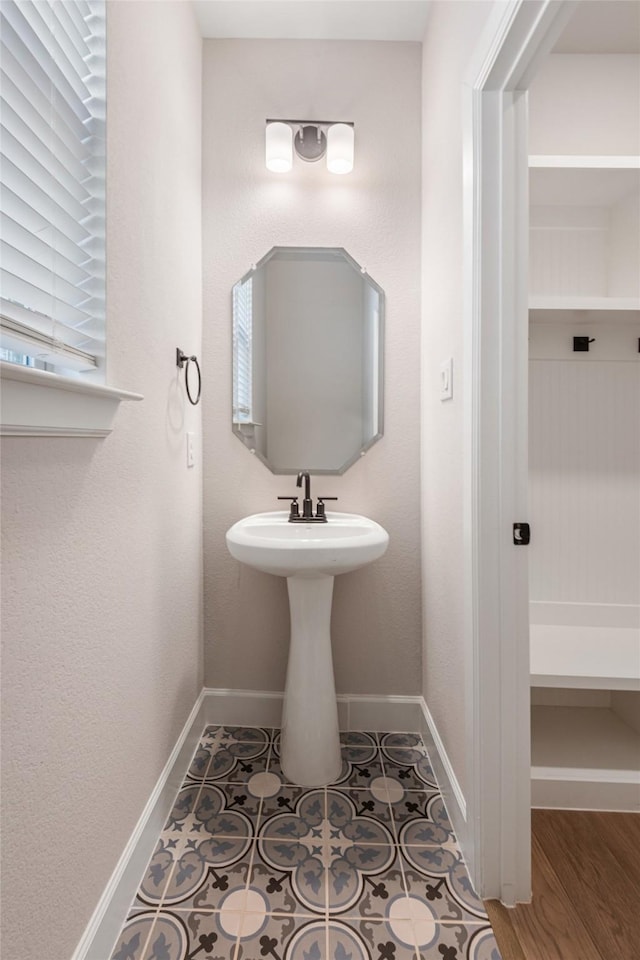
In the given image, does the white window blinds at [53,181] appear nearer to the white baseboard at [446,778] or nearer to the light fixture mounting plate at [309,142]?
the light fixture mounting plate at [309,142]

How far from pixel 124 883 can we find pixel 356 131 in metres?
2.42

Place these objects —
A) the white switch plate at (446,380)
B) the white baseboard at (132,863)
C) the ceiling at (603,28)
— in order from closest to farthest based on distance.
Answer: the white baseboard at (132,863) → the white switch plate at (446,380) → the ceiling at (603,28)

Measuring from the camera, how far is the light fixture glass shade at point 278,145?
6.02 feet

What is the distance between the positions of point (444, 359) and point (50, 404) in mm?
1141

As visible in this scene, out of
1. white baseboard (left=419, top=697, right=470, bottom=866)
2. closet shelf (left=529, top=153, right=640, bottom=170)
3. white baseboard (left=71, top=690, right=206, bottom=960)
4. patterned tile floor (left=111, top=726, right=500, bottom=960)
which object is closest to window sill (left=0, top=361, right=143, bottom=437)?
white baseboard (left=71, top=690, right=206, bottom=960)

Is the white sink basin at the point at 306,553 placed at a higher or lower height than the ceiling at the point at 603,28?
lower

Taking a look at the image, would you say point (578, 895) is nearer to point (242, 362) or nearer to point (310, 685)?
point (310, 685)

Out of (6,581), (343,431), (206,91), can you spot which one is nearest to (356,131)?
(206,91)

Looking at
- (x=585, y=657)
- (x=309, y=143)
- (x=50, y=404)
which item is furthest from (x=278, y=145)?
(x=585, y=657)

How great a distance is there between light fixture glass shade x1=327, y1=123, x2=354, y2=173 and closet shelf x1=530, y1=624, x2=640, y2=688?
6.02ft

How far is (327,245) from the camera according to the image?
1.93m

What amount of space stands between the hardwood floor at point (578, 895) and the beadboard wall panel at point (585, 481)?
73 cm

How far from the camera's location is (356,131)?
1.92m

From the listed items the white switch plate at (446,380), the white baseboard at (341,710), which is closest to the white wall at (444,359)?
the white switch plate at (446,380)
